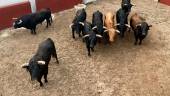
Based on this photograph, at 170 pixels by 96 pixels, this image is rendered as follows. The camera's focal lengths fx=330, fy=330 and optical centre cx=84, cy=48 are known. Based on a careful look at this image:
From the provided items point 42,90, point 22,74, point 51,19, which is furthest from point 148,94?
point 51,19

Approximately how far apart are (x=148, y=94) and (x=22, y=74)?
3539mm

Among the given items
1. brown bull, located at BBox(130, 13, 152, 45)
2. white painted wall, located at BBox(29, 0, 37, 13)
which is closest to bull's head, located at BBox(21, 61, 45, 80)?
brown bull, located at BBox(130, 13, 152, 45)

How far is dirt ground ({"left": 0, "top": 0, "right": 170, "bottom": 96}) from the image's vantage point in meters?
8.60

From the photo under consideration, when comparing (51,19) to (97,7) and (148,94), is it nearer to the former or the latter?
(97,7)

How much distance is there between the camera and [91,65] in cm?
960

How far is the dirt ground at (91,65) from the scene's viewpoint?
8602 mm

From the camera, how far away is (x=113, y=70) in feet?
30.6

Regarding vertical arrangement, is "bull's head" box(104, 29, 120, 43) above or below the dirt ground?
above

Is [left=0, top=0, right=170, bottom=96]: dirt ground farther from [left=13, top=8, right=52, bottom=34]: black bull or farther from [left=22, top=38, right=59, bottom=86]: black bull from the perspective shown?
[left=22, top=38, right=59, bottom=86]: black bull

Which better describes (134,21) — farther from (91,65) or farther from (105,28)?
(91,65)

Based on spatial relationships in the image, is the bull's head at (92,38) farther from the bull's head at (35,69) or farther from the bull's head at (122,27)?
the bull's head at (35,69)

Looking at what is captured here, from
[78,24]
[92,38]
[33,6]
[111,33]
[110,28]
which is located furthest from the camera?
[33,6]

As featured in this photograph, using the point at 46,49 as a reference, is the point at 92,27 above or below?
above

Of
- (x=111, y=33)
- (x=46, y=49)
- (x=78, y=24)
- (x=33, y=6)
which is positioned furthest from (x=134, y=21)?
(x=33, y=6)
